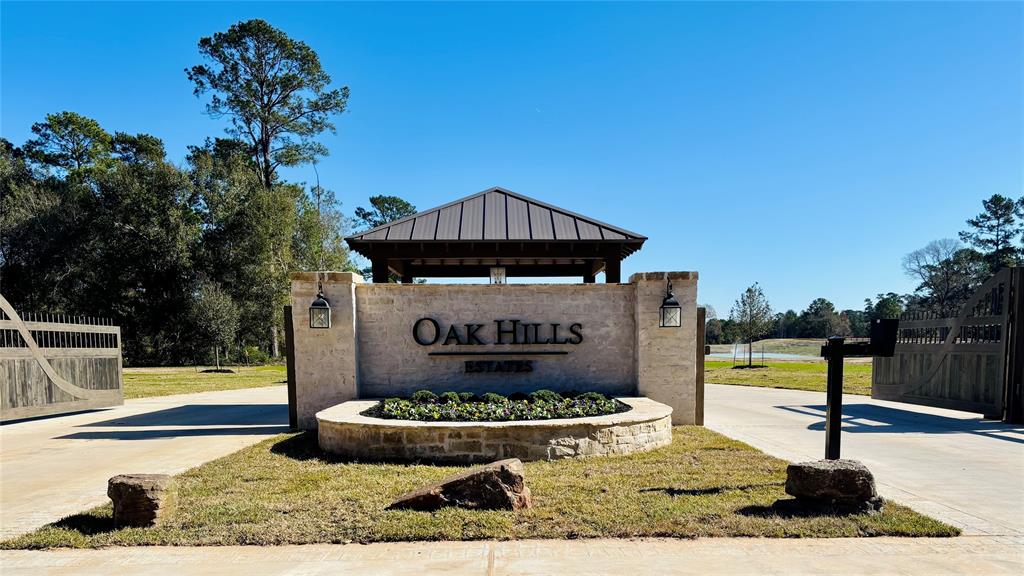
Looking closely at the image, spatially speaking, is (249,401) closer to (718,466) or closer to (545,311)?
(545,311)

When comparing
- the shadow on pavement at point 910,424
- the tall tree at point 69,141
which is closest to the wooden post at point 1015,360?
the shadow on pavement at point 910,424

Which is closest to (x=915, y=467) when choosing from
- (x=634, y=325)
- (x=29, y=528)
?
(x=634, y=325)

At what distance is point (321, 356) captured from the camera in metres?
9.47

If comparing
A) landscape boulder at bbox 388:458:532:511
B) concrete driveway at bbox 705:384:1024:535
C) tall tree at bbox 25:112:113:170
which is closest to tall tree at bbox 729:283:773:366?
concrete driveway at bbox 705:384:1024:535

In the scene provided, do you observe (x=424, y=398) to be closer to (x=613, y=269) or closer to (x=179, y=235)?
(x=613, y=269)

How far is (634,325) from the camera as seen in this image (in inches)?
392

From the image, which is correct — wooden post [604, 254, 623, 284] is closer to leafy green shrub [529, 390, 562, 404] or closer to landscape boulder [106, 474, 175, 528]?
leafy green shrub [529, 390, 562, 404]

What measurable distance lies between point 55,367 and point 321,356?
24.2 feet

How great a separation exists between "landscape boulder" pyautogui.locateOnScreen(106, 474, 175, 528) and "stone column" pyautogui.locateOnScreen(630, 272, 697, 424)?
7732mm

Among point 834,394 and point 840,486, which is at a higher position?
point 834,394

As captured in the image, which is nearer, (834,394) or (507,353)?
(834,394)

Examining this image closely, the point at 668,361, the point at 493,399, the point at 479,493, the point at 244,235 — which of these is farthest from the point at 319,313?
the point at 244,235

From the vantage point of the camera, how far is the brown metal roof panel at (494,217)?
1023 centimetres

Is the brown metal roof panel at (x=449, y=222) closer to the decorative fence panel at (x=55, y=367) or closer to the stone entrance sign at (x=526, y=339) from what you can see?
the stone entrance sign at (x=526, y=339)
